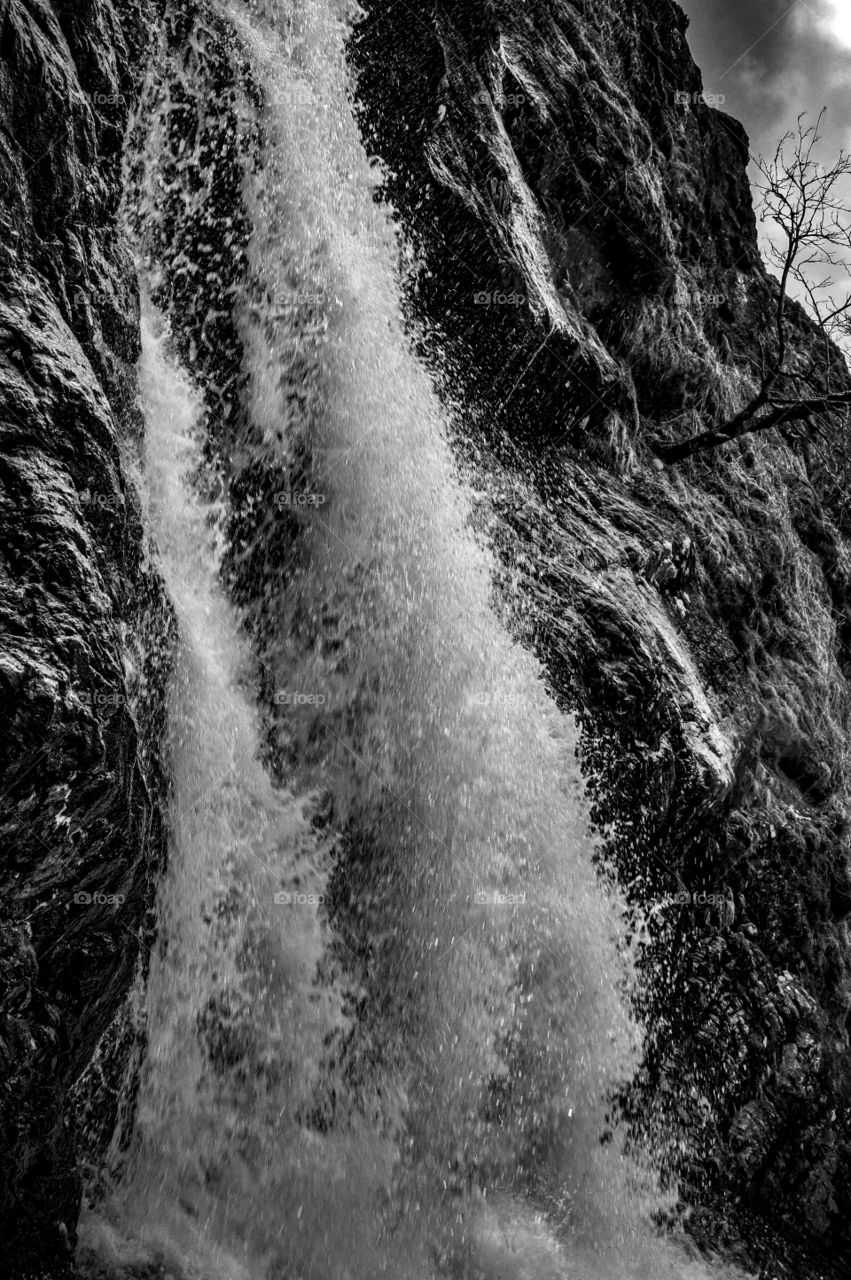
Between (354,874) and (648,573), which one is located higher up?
(648,573)

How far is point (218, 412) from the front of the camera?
18.2ft

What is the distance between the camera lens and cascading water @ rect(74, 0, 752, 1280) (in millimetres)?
4496

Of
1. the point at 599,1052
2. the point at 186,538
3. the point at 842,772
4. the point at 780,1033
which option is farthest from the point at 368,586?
the point at 842,772

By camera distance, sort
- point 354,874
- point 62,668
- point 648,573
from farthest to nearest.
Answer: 1. point 648,573
2. point 354,874
3. point 62,668

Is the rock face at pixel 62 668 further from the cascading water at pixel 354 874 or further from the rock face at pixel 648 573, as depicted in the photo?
the rock face at pixel 648 573

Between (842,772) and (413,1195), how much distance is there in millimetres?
5634

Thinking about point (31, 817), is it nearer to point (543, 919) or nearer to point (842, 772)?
point (543, 919)

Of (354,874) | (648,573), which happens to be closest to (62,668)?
(354,874)

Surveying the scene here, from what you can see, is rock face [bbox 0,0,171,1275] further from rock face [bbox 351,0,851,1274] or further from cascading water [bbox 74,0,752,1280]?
rock face [bbox 351,0,851,1274]

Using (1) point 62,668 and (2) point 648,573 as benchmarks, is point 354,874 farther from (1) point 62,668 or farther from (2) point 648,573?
(2) point 648,573

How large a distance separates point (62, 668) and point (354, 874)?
2477 mm

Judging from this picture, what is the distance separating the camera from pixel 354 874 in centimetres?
517

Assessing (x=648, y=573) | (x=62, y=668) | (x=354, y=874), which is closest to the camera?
(x=62, y=668)

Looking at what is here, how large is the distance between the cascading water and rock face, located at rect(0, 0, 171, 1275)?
16.0 inches
